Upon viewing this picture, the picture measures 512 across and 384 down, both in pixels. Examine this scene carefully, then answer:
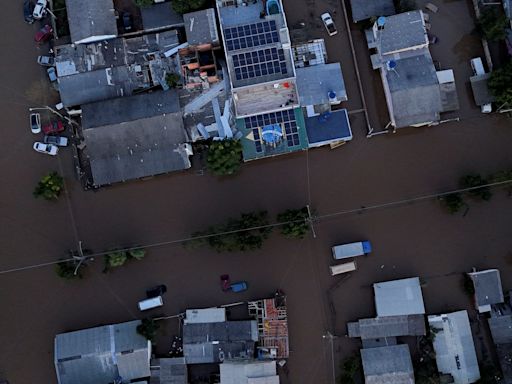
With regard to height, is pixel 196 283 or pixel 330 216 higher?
pixel 330 216

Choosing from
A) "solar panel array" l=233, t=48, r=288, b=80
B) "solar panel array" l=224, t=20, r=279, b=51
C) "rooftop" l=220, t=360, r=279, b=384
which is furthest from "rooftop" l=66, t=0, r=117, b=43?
"rooftop" l=220, t=360, r=279, b=384

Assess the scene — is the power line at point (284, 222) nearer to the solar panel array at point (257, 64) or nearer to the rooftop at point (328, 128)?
the rooftop at point (328, 128)

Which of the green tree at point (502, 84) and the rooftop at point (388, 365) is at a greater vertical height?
the green tree at point (502, 84)

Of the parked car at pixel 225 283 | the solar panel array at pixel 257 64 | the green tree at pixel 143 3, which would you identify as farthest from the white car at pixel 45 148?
the parked car at pixel 225 283

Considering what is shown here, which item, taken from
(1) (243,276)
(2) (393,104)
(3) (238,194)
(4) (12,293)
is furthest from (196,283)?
(2) (393,104)

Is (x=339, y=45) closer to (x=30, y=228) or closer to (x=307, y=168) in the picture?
(x=307, y=168)

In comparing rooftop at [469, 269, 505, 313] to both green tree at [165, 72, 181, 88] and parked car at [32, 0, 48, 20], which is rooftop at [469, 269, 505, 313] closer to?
green tree at [165, 72, 181, 88]
